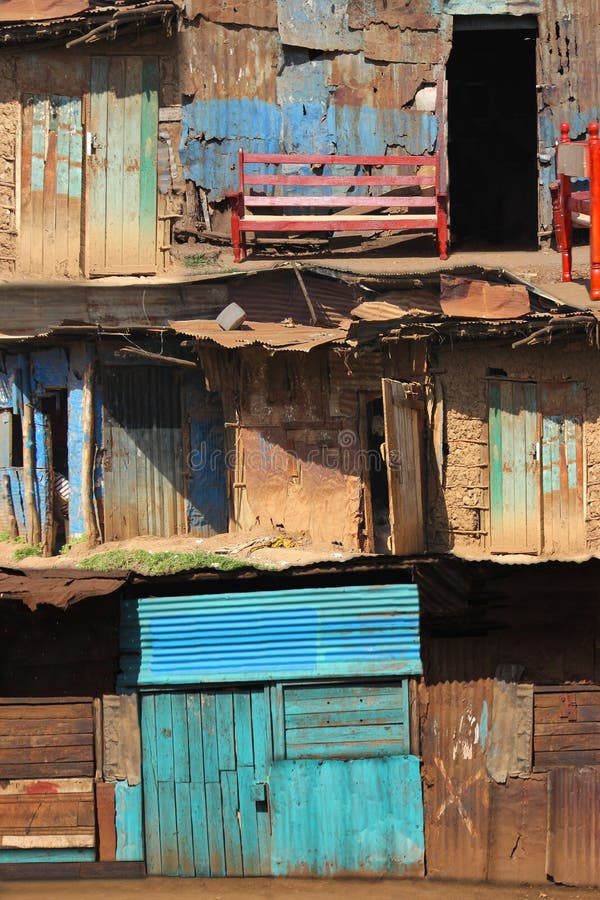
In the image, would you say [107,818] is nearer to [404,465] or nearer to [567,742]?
[567,742]

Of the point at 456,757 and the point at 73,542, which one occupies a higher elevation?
the point at 73,542

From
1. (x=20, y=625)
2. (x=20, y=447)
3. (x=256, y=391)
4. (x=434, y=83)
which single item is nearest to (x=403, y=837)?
(x=20, y=625)

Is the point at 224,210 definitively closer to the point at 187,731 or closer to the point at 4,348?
the point at 4,348

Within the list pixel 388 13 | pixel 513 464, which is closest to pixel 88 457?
pixel 513 464

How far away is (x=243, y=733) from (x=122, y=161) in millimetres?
8121

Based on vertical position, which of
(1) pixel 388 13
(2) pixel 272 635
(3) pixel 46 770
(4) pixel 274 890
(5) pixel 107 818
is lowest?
(4) pixel 274 890

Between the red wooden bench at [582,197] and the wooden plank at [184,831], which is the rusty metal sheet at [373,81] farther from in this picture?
the wooden plank at [184,831]

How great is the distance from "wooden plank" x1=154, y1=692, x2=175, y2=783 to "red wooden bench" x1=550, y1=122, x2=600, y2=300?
5.68 m

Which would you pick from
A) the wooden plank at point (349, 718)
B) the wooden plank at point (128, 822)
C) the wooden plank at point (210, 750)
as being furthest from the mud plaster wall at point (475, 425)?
the wooden plank at point (128, 822)

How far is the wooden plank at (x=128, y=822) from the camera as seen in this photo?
12.0 meters

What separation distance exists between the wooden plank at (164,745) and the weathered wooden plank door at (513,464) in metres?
4.93

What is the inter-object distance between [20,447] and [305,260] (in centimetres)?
406

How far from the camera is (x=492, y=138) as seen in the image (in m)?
22.5

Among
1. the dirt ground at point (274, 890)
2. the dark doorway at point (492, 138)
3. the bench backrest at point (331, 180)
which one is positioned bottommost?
the dirt ground at point (274, 890)
